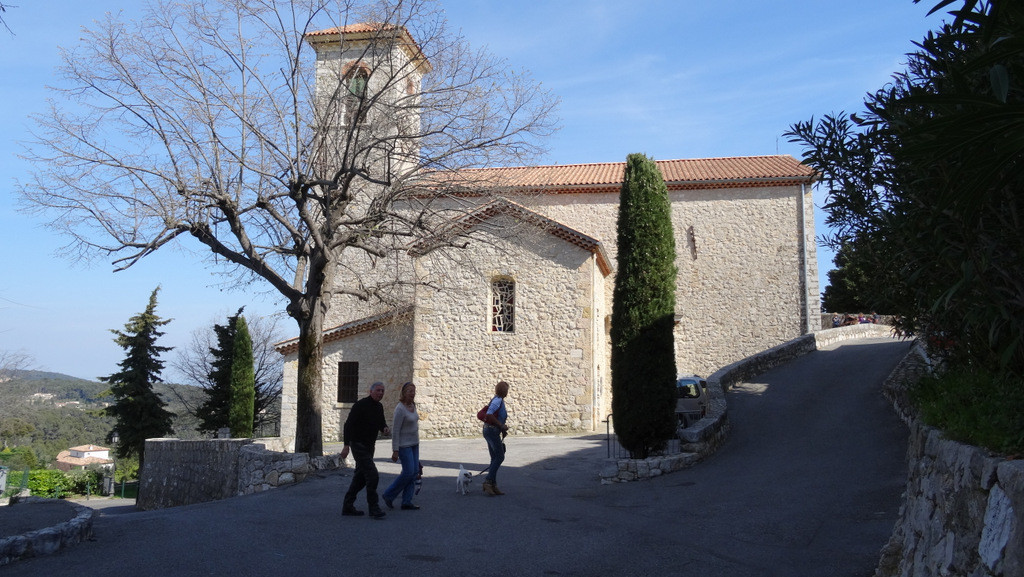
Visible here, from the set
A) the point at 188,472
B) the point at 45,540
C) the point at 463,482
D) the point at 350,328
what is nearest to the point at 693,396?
the point at 463,482

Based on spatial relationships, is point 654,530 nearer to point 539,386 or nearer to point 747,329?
point 539,386

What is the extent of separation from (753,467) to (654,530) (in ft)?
12.7

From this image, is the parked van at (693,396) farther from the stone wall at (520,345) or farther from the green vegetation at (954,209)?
the green vegetation at (954,209)

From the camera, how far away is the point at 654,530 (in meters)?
7.52

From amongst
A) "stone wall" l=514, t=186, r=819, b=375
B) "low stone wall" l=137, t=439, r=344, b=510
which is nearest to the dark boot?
"low stone wall" l=137, t=439, r=344, b=510

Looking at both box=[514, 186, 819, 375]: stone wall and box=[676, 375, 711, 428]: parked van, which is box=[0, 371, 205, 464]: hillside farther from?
box=[676, 375, 711, 428]: parked van

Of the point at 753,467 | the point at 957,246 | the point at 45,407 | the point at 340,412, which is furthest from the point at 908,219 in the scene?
the point at 45,407

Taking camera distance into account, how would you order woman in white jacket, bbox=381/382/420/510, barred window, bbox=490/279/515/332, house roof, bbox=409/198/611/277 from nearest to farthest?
woman in white jacket, bbox=381/382/420/510, house roof, bbox=409/198/611/277, barred window, bbox=490/279/515/332

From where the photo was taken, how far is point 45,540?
6012 millimetres

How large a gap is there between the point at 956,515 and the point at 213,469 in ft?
44.0

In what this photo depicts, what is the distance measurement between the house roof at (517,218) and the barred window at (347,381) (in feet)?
21.7

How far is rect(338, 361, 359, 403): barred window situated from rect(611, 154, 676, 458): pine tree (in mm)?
11822

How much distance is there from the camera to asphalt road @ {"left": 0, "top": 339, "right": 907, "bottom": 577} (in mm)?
5973

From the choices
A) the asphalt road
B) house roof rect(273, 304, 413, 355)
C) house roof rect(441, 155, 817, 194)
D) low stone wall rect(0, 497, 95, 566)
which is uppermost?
house roof rect(441, 155, 817, 194)
